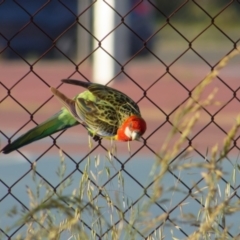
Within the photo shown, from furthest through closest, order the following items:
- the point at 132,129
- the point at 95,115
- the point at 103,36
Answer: the point at 103,36 → the point at 95,115 → the point at 132,129

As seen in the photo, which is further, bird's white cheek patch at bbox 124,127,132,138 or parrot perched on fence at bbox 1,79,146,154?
parrot perched on fence at bbox 1,79,146,154

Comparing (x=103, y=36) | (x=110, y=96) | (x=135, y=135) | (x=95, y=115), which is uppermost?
(x=103, y=36)

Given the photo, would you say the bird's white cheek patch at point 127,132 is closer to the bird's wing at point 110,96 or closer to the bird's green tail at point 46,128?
the bird's wing at point 110,96

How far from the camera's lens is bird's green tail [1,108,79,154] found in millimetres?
3816

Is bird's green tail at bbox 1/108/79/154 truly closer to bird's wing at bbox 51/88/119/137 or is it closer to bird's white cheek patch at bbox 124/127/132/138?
bird's wing at bbox 51/88/119/137

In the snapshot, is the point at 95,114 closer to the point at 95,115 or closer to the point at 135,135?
the point at 95,115

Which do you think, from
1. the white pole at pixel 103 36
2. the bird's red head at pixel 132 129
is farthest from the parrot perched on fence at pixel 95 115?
the white pole at pixel 103 36

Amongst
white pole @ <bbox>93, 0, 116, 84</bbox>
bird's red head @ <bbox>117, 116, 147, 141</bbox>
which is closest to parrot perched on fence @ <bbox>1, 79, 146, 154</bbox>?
bird's red head @ <bbox>117, 116, 147, 141</bbox>

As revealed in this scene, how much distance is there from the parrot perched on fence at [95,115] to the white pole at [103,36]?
7.76m

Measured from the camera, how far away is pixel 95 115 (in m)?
3.81

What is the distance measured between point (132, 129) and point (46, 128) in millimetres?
474

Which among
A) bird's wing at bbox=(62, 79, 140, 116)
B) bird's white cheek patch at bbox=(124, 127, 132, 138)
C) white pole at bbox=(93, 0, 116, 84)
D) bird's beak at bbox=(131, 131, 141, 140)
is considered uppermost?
white pole at bbox=(93, 0, 116, 84)

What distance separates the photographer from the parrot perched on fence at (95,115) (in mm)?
3762

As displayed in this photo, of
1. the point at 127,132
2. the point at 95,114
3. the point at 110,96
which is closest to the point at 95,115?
the point at 95,114
